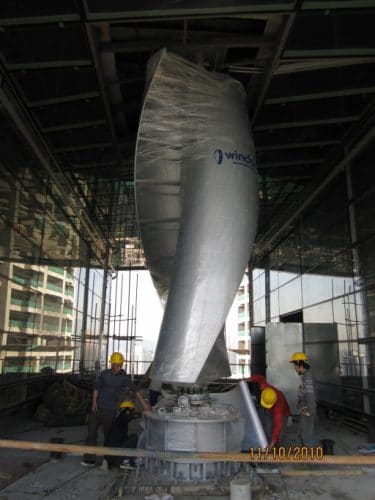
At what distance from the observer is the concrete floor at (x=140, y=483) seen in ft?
15.4

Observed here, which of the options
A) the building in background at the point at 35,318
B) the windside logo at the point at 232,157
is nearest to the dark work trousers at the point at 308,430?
the windside logo at the point at 232,157

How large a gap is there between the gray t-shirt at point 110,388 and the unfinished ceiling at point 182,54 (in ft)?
15.6

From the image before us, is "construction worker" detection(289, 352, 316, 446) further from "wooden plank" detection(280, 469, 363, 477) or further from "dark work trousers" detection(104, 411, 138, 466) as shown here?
"dark work trousers" detection(104, 411, 138, 466)

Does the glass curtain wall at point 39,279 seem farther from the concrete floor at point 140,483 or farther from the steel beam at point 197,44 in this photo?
the steel beam at point 197,44

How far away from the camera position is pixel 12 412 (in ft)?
28.3

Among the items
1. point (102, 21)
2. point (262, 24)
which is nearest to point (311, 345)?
point (262, 24)

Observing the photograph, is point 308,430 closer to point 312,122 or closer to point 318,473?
point 318,473

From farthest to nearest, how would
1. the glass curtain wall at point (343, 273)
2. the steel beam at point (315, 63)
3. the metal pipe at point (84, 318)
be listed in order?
the metal pipe at point (84, 318)
the glass curtain wall at point (343, 273)
the steel beam at point (315, 63)

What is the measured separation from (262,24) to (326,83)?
1.94 meters

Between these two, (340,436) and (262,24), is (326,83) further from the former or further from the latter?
(340,436)

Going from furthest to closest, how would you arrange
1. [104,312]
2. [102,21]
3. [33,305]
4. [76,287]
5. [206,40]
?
[104,312], [76,287], [33,305], [206,40], [102,21]

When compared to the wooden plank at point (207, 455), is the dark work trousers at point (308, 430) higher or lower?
lower

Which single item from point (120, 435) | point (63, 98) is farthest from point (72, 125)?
point (120, 435)
